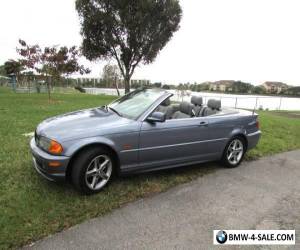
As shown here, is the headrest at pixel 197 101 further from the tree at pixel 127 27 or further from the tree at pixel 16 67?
the tree at pixel 127 27

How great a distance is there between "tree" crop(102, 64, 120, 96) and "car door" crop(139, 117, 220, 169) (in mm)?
31167

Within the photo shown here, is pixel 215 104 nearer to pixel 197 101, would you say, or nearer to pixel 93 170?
pixel 197 101

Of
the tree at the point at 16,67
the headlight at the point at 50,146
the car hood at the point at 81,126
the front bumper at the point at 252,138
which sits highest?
the tree at the point at 16,67

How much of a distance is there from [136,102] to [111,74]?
106ft

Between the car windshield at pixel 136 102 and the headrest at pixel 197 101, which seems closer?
the car windshield at pixel 136 102

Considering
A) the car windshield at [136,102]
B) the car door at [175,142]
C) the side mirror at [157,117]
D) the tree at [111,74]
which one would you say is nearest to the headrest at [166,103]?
the car windshield at [136,102]

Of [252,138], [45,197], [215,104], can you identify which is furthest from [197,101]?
[45,197]

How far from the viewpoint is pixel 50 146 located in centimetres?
313

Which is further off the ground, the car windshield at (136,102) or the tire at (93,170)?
the car windshield at (136,102)

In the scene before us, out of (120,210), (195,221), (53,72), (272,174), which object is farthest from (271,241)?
(53,72)

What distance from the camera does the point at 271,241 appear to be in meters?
2.63

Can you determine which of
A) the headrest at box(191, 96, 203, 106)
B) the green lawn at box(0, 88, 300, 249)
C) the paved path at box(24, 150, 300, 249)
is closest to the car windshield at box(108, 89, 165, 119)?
the headrest at box(191, 96, 203, 106)

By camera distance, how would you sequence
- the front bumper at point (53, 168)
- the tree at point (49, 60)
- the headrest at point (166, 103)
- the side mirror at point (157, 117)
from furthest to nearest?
the tree at point (49, 60) < the headrest at point (166, 103) < the side mirror at point (157, 117) < the front bumper at point (53, 168)

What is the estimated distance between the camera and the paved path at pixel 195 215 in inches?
98.0
